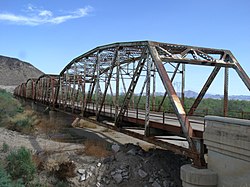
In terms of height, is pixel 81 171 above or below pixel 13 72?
below

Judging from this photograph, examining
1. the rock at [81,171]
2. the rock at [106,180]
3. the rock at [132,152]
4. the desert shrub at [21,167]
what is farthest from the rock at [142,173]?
the desert shrub at [21,167]

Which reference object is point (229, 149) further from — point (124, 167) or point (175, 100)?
point (124, 167)

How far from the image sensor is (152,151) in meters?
20.7

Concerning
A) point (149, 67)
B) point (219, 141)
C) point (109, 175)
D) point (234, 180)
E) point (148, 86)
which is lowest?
point (109, 175)

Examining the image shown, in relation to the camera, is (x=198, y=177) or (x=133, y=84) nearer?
(x=198, y=177)

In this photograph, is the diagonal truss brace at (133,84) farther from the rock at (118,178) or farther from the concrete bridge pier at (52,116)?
the concrete bridge pier at (52,116)

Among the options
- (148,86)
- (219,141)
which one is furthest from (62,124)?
(219,141)

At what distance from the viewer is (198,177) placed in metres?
11.0

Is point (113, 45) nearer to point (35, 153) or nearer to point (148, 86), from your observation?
point (148, 86)

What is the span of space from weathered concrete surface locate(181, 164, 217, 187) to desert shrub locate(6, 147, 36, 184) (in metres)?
9.14

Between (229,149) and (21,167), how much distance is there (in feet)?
37.9

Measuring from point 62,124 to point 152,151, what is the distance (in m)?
22.6

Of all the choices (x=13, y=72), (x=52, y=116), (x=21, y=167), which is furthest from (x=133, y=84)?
(x=13, y=72)

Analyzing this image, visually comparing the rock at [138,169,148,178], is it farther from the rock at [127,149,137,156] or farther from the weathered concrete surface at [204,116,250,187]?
the weathered concrete surface at [204,116,250,187]
